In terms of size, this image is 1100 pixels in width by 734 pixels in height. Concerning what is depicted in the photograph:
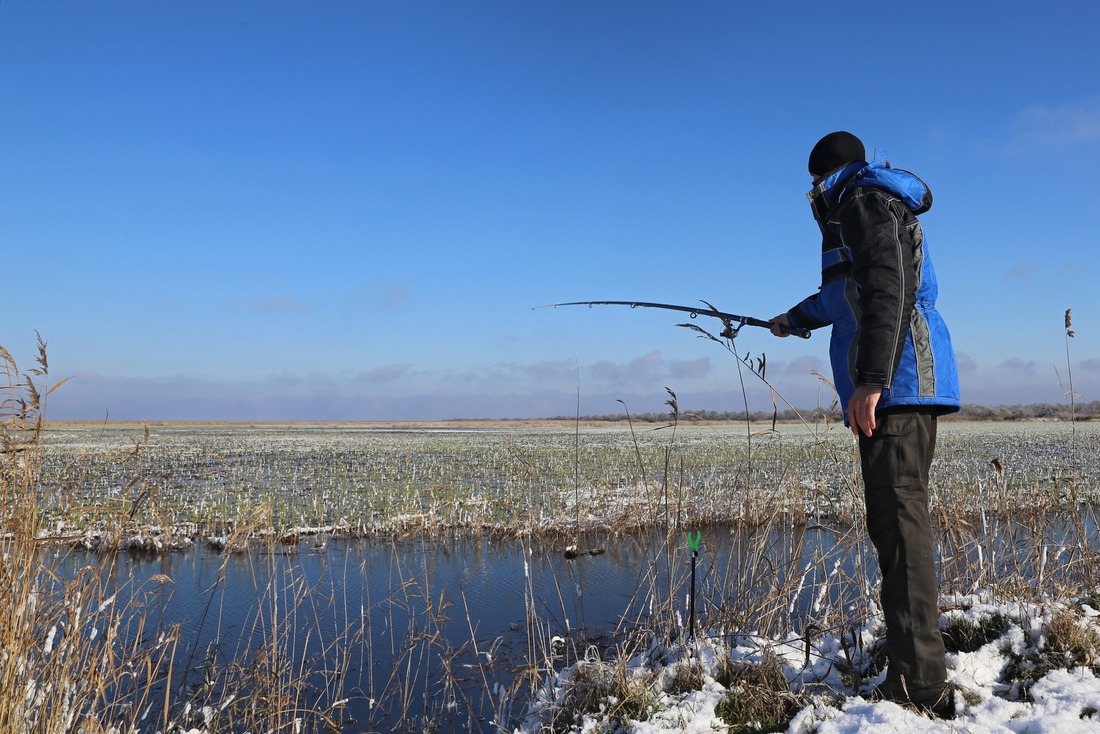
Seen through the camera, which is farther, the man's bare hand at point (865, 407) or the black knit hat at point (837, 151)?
the black knit hat at point (837, 151)

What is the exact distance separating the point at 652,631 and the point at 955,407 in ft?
6.40

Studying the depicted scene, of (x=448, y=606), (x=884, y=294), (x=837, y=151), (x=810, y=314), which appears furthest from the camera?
(x=448, y=606)

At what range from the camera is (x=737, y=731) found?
8.66 feet

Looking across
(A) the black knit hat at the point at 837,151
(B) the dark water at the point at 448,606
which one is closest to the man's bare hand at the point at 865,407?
(A) the black knit hat at the point at 837,151

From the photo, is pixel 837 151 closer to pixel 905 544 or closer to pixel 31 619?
pixel 905 544

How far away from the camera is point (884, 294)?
2.46m

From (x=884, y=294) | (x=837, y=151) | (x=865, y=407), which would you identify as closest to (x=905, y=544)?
(x=865, y=407)

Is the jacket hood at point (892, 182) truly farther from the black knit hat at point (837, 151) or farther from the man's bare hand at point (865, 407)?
the man's bare hand at point (865, 407)

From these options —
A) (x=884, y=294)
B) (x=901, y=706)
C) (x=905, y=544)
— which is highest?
(x=884, y=294)

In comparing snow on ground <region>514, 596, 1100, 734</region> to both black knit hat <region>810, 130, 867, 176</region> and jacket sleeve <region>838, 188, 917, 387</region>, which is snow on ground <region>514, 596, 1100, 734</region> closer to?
jacket sleeve <region>838, 188, 917, 387</region>

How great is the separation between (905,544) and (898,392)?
1.79 feet

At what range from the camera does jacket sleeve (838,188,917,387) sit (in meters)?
2.45

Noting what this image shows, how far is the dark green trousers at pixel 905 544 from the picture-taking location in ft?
8.15

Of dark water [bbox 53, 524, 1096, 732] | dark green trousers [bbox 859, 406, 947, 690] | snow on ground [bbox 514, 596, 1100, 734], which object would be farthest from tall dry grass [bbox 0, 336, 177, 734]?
dark green trousers [bbox 859, 406, 947, 690]
